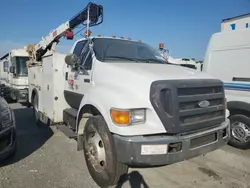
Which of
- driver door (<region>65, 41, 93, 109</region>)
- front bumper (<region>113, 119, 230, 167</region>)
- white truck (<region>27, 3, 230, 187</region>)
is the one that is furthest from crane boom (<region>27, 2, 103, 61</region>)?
front bumper (<region>113, 119, 230, 167</region>)

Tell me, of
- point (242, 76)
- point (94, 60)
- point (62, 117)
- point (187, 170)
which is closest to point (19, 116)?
point (62, 117)

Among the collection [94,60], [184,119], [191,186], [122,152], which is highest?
[94,60]

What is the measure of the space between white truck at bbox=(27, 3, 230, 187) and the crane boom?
4.32 ft

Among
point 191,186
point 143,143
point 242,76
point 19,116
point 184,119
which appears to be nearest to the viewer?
point 143,143

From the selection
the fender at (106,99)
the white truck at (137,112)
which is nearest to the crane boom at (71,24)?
the white truck at (137,112)

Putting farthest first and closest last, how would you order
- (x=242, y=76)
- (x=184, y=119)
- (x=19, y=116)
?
1. (x=19, y=116)
2. (x=242, y=76)
3. (x=184, y=119)

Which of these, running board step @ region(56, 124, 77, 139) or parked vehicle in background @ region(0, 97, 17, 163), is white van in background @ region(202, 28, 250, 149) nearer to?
running board step @ region(56, 124, 77, 139)

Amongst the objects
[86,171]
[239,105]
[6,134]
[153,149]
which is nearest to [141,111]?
[153,149]

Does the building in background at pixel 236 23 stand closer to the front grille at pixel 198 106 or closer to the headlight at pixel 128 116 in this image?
the front grille at pixel 198 106

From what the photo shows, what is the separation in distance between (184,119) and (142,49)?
2153 mm

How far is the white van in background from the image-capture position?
203 inches

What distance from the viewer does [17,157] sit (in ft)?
15.5

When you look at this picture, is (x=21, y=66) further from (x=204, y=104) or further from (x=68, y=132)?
(x=204, y=104)

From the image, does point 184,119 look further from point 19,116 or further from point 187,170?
point 19,116
